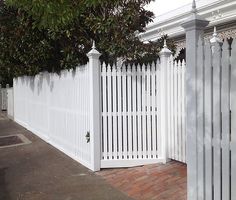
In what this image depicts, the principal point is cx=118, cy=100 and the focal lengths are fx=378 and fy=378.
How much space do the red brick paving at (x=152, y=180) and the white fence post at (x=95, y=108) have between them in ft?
1.05

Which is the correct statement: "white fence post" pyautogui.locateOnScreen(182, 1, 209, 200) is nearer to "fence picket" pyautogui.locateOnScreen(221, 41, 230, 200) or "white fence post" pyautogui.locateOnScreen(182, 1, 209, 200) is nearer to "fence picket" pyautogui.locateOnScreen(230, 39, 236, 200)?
"fence picket" pyautogui.locateOnScreen(221, 41, 230, 200)

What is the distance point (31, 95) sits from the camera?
1462 cm

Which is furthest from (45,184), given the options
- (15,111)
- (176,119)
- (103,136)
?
(15,111)

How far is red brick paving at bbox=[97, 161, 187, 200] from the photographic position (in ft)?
19.5

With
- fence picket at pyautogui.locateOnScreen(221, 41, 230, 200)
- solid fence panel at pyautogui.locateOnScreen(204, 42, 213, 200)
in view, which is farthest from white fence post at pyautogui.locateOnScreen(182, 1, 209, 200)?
fence picket at pyautogui.locateOnScreen(221, 41, 230, 200)

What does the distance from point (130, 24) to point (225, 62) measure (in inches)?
189

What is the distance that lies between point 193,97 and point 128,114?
11.1ft

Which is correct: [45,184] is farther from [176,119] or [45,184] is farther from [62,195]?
[176,119]

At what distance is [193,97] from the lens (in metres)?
4.35

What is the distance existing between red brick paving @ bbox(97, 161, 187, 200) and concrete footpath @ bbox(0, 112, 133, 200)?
0.73ft

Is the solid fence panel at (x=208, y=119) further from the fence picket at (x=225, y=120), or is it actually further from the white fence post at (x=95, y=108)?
the white fence post at (x=95, y=108)

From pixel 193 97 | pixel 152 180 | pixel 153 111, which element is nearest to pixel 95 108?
pixel 153 111

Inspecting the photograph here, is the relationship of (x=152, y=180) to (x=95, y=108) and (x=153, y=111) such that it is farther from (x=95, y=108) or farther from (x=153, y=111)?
(x=95, y=108)

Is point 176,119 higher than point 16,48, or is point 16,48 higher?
point 16,48
